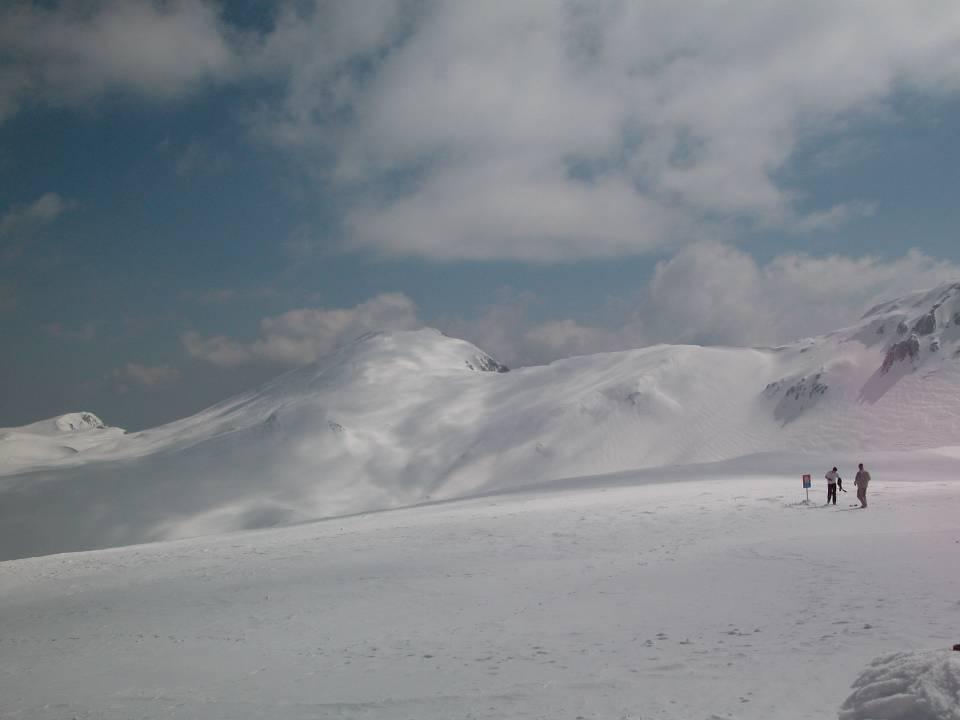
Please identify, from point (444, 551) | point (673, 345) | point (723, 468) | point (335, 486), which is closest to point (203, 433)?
point (335, 486)

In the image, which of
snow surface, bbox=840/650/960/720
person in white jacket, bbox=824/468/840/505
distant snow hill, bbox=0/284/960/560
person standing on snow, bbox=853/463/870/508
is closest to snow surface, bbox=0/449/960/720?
snow surface, bbox=840/650/960/720

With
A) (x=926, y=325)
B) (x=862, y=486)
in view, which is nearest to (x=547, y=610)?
(x=862, y=486)

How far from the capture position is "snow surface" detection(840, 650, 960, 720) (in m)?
5.86

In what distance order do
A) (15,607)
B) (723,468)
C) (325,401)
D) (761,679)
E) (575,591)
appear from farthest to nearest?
1. (325,401)
2. (723,468)
3. (15,607)
4. (575,591)
5. (761,679)

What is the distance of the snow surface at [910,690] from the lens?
231 inches

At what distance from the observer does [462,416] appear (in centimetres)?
13650

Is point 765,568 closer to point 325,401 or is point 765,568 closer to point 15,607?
point 15,607

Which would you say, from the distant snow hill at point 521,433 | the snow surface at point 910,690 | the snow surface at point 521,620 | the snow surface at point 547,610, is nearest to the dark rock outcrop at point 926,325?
the distant snow hill at point 521,433

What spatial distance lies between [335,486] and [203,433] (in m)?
62.8

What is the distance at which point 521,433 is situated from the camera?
→ 116062 millimetres

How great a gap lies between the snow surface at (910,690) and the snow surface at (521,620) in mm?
24

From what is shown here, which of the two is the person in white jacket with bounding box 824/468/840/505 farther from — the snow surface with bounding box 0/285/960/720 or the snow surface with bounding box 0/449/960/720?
the snow surface with bounding box 0/449/960/720

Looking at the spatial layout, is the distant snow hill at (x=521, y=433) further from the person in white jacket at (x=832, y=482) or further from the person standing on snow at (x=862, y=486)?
the person standing on snow at (x=862, y=486)

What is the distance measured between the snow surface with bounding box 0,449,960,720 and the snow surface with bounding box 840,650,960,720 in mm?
24
